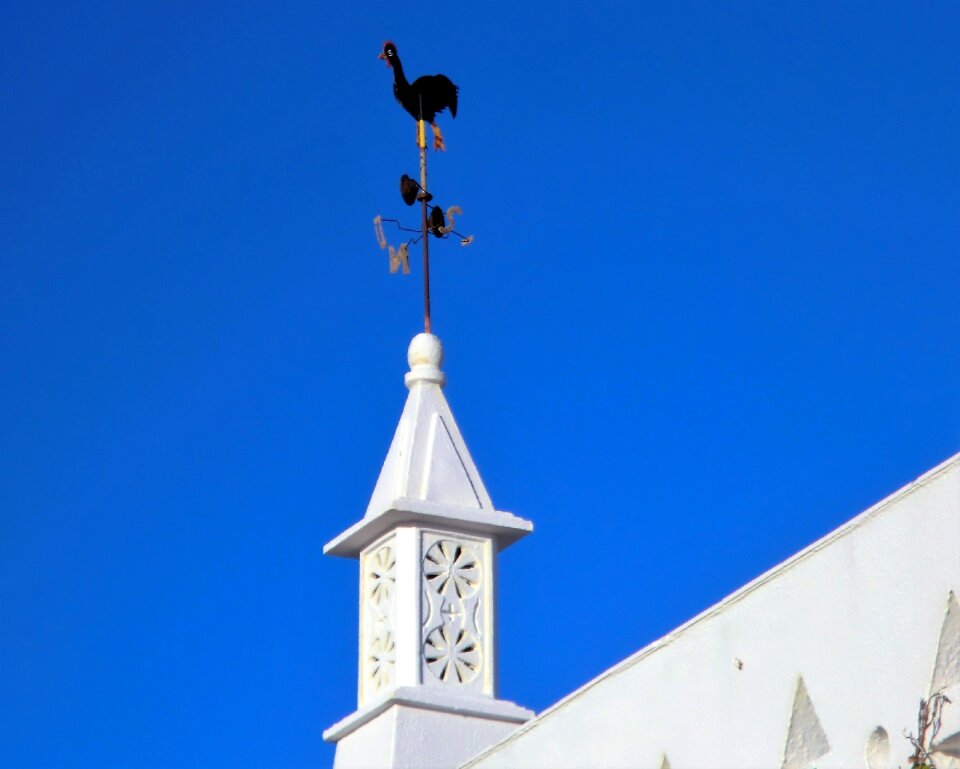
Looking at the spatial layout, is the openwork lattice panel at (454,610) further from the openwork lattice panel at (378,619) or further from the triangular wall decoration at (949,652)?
the triangular wall decoration at (949,652)

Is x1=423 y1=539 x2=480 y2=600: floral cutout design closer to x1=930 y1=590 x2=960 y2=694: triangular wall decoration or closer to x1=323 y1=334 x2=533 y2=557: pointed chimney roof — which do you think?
x1=323 y1=334 x2=533 y2=557: pointed chimney roof

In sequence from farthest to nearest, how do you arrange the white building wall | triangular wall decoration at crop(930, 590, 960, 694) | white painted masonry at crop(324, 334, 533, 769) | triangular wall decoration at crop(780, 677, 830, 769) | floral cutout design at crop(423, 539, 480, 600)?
floral cutout design at crop(423, 539, 480, 600), white painted masonry at crop(324, 334, 533, 769), triangular wall decoration at crop(780, 677, 830, 769), the white building wall, triangular wall decoration at crop(930, 590, 960, 694)

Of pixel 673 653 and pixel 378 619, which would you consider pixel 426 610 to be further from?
pixel 673 653

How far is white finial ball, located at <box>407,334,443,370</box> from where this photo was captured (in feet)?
48.7

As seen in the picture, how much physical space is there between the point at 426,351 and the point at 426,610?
6.26 ft

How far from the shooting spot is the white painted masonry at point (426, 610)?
1336 cm

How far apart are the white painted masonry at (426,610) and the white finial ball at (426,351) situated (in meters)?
0.46

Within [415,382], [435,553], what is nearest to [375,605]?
[435,553]

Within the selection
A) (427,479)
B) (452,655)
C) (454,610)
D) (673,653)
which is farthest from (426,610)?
(673,653)

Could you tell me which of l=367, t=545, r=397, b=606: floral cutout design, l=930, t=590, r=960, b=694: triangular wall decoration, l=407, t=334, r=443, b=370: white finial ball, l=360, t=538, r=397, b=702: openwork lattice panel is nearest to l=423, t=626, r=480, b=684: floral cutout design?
l=360, t=538, r=397, b=702: openwork lattice panel

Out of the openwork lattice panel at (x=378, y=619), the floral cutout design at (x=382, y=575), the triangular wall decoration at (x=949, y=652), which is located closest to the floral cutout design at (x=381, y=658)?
the openwork lattice panel at (x=378, y=619)

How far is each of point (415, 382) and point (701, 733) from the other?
4804 millimetres

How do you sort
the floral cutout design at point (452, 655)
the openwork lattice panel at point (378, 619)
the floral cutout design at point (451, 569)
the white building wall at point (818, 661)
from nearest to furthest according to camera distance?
1. the white building wall at point (818, 661)
2. the floral cutout design at point (452, 655)
3. the openwork lattice panel at point (378, 619)
4. the floral cutout design at point (451, 569)

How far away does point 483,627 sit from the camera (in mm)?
13891
